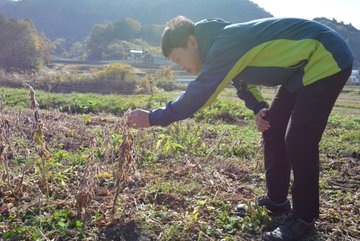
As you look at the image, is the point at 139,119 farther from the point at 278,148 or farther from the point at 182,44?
the point at 278,148

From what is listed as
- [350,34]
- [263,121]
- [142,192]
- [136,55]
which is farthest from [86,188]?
[350,34]

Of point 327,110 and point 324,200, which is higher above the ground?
point 327,110

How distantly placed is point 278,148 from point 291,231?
1.81 ft

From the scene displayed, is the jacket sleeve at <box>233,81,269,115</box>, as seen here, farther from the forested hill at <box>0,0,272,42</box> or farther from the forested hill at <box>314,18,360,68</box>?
the forested hill at <box>0,0,272,42</box>

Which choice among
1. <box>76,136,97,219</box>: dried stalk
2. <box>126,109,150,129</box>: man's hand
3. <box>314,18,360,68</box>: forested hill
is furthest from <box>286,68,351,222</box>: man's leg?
<box>314,18,360,68</box>: forested hill

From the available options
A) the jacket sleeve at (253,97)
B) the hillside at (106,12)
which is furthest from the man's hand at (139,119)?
the hillside at (106,12)

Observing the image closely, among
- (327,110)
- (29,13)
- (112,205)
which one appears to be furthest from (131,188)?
(29,13)

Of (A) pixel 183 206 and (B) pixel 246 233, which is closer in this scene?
(B) pixel 246 233

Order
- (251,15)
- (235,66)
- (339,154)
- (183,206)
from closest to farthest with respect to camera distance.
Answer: (235,66) < (183,206) < (339,154) < (251,15)

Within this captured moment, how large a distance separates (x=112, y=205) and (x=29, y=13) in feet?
431

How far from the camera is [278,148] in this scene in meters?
2.50

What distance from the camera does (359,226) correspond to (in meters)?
2.45

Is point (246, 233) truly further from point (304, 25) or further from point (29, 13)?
point (29, 13)

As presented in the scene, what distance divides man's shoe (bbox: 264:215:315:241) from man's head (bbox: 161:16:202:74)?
3.47 ft
